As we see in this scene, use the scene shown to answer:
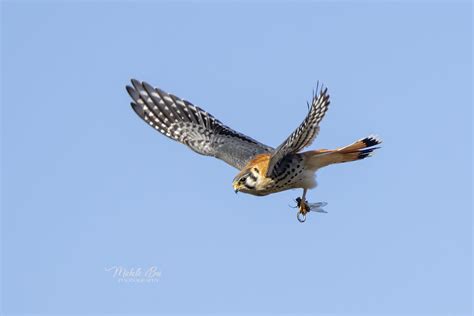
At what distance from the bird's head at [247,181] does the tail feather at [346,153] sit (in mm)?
729

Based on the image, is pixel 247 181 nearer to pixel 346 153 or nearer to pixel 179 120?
pixel 346 153

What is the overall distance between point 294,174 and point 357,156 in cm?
87

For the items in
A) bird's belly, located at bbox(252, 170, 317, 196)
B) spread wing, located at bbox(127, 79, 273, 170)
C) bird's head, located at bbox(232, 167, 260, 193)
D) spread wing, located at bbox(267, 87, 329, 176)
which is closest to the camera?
spread wing, located at bbox(267, 87, 329, 176)

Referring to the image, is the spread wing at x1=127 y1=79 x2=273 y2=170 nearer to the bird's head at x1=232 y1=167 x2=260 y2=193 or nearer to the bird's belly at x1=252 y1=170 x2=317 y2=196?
the bird's belly at x1=252 y1=170 x2=317 y2=196

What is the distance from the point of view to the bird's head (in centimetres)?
1055

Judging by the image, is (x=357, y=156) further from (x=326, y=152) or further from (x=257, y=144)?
(x=257, y=144)

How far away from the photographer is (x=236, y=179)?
10555 millimetres

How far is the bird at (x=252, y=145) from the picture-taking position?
10.3m

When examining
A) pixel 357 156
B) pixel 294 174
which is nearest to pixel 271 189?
pixel 294 174

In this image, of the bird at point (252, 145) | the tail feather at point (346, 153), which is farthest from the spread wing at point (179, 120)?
the tail feather at point (346, 153)

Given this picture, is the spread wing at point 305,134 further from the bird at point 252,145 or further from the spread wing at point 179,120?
the spread wing at point 179,120

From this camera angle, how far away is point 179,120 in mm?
12789

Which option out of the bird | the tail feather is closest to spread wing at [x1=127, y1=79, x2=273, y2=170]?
the bird

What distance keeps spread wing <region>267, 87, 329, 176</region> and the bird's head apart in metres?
0.16
